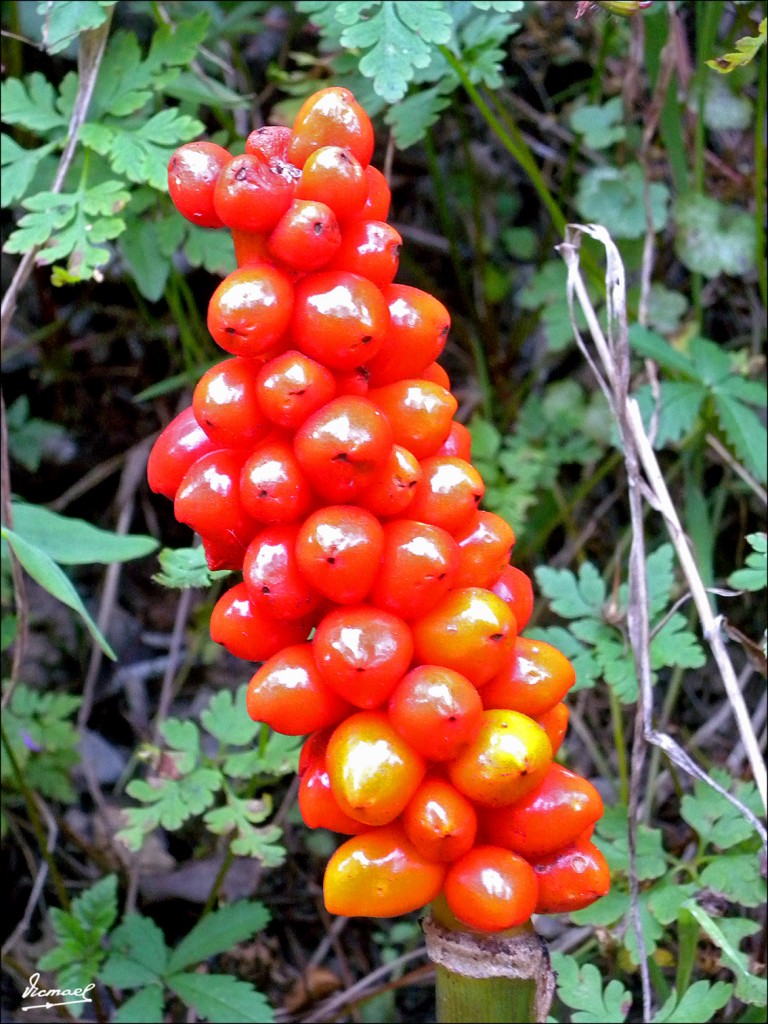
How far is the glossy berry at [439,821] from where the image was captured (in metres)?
1.26

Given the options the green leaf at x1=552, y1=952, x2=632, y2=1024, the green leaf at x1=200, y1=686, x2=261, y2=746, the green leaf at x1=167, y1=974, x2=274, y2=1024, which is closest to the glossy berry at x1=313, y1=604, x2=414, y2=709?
the green leaf at x1=552, y1=952, x2=632, y2=1024

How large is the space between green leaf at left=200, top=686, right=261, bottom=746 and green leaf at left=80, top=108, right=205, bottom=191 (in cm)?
112

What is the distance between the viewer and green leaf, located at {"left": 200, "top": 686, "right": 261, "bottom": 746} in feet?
7.49

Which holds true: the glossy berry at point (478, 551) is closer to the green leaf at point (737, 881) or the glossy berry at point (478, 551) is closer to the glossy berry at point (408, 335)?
the glossy berry at point (408, 335)

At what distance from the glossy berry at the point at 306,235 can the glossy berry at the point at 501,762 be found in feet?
1.99

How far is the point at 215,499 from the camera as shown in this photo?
1.34 metres

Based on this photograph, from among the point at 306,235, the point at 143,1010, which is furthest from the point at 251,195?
the point at 143,1010

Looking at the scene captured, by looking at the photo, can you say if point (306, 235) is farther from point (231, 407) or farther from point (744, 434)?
point (744, 434)

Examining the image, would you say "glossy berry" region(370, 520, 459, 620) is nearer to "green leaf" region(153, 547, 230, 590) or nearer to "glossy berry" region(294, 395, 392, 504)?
"glossy berry" region(294, 395, 392, 504)

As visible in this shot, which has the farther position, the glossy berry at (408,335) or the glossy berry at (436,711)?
the glossy berry at (408,335)

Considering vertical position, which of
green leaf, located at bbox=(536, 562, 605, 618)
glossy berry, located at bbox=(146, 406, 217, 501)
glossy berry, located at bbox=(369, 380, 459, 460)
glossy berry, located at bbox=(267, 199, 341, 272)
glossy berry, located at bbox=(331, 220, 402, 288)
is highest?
glossy berry, located at bbox=(267, 199, 341, 272)

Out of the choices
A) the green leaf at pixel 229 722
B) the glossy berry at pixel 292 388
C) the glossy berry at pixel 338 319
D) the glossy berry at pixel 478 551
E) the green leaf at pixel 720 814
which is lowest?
the green leaf at pixel 229 722

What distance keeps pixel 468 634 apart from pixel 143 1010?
1.39 meters

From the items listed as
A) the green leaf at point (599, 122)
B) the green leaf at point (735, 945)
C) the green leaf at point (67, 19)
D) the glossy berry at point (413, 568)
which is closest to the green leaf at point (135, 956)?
the green leaf at point (735, 945)
